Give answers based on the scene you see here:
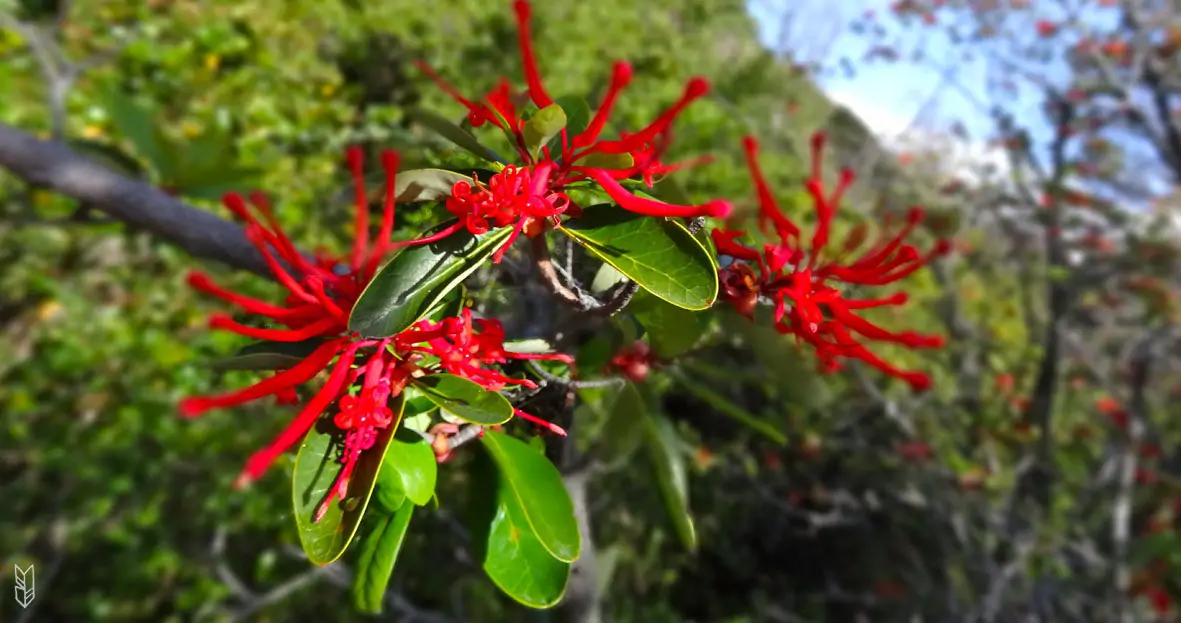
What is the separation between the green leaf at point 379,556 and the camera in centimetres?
48

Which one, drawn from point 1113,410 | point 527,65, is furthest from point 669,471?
point 1113,410

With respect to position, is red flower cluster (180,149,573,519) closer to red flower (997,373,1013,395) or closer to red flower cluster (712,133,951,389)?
red flower cluster (712,133,951,389)

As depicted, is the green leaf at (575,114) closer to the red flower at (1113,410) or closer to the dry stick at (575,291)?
the dry stick at (575,291)

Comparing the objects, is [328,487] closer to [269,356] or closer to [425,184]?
[269,356]

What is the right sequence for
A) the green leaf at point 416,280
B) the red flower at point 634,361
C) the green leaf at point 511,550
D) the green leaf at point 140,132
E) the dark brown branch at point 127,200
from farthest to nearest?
the green leaf at point 140,132, the dark brown branch at point 127,200, the red flower at point 634,361, the green leaf at point 511,550, the green leaf at point 416,280

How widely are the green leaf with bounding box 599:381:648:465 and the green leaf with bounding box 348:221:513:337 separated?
24 cm

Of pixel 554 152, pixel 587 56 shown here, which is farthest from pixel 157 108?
pixel 554 152

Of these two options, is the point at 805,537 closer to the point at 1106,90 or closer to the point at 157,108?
the point at 1106,90

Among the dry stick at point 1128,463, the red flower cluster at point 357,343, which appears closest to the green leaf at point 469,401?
the red flower cluster at point 357,343

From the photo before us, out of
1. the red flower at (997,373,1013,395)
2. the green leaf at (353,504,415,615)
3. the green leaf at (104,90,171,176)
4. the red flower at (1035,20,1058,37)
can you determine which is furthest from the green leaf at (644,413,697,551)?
the red flower at (1035,20,1058,37)

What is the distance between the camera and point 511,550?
539mm

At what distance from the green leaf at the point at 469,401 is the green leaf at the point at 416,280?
59 millimetres

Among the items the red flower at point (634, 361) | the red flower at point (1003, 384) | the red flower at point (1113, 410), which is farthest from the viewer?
the red flower at point (1003, 384)

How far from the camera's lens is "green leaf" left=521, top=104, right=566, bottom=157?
422 mm
